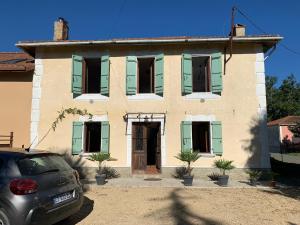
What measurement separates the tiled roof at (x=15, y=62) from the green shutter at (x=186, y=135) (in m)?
7.07

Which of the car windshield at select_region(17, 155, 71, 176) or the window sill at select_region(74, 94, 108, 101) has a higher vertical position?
the window sill at select_region(74, 94, 108, 101)

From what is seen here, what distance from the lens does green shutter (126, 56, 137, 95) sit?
42.8 ft

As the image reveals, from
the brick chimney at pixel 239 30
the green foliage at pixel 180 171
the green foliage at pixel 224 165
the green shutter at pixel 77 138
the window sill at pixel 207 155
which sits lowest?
the green foliage at pixel 180 171

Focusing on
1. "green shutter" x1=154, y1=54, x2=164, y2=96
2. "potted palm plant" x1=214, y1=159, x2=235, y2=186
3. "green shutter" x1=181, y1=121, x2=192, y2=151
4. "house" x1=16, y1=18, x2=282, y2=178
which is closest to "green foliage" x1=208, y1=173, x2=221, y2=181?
"house" x1=16, y1=18, x2=282, y2=178

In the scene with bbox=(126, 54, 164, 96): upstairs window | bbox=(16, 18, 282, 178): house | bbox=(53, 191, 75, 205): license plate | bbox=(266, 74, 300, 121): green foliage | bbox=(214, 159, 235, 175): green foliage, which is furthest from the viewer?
bbox=(266, 74, 300, 121): green foliage

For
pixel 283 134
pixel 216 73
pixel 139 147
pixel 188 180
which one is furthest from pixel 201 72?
pixel 283 134

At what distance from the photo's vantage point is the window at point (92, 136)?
13.3m

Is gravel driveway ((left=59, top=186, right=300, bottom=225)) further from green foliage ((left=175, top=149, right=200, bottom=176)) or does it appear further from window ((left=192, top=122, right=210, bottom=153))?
window ((left=192, top=122, right=210, bottom=153))

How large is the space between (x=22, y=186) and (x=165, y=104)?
8.68 meters

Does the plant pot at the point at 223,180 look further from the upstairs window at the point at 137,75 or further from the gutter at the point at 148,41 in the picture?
the gutter at the point at 148,41

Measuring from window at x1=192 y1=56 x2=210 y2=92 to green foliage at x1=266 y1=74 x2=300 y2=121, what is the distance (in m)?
42.4

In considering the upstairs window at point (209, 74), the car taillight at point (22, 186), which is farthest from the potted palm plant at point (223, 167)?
the car taillight at point (22, 186)

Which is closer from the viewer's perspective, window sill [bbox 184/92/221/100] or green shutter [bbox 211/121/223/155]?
green shutter [bbox 211/121/223/155]

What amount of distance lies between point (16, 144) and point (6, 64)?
12.0ft
